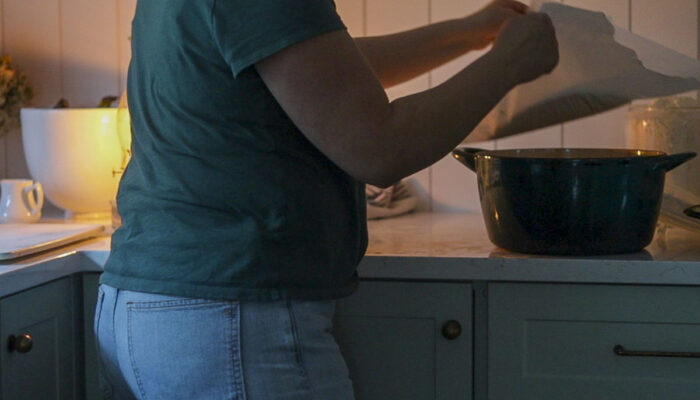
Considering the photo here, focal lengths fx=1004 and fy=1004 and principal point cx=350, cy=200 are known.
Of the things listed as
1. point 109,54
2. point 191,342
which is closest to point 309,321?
point 191,342

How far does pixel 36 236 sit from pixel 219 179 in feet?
2.05

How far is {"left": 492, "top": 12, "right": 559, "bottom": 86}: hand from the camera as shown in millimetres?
1085

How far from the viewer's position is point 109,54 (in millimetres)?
2025

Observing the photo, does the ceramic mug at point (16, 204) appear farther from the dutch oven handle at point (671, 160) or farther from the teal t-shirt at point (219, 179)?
the dutch oven handle at point (671, 160)

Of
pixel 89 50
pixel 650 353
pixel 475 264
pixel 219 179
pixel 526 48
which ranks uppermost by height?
pixel 89 50

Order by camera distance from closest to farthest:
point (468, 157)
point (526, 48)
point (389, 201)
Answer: point (526, 48) < point (468, 157) < point (389, 201)

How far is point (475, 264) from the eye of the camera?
1.33 m

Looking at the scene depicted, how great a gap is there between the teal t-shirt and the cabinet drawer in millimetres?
378

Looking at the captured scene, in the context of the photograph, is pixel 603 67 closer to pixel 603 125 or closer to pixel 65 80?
pixel 603 125

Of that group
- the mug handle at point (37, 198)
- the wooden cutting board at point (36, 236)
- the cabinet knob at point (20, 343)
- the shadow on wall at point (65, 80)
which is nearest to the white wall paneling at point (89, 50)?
the shadow on wall at point (65, 80)

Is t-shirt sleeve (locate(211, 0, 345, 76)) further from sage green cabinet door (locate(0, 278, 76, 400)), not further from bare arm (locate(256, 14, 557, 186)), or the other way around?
sage green cabinet door (locate(0, 278, 76, 400))

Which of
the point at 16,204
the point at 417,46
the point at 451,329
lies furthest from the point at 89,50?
the point at 451,329

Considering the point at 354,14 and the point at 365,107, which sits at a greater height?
the point at 354,14

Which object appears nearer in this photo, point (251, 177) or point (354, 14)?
point (251, 177)
